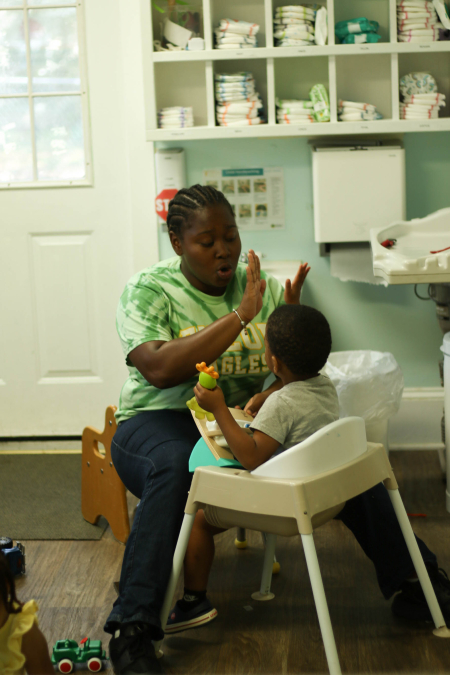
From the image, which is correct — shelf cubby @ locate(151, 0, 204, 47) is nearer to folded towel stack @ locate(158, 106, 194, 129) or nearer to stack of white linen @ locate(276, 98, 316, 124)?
folded towel stack @ locate(158, 106, 194, 129)

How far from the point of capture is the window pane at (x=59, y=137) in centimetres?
298

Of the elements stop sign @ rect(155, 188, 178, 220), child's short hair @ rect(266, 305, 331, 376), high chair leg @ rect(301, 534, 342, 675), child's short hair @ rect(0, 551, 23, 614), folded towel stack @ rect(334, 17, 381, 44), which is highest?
folded towel stack @ rect(334, 17, 381, 44)

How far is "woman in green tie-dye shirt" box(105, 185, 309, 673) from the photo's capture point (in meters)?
1.49

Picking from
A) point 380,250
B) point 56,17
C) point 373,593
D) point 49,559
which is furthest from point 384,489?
point 56,17

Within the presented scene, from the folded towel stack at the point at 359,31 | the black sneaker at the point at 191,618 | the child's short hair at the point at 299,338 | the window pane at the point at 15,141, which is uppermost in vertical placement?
the folded towel stack at the point at 359,31

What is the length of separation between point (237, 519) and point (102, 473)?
835mm

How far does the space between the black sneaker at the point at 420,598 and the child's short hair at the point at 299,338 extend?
0.56 meters

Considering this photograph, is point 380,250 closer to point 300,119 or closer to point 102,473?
point 300,119

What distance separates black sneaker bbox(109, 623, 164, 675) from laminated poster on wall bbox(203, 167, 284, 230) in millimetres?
1821

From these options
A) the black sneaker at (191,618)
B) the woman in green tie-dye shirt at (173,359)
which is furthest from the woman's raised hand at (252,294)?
the black sneaker at (191,618)

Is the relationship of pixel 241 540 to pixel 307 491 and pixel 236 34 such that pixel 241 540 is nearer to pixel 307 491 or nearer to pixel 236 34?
pixel 307 491

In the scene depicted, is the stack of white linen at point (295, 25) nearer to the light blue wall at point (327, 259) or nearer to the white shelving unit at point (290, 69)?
the white shelving unit at point (290, 69)

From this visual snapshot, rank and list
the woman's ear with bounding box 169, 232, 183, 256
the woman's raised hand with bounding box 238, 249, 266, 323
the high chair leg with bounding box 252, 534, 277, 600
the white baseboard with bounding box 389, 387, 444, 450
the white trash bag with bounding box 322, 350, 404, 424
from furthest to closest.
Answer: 1. the white baseboard with bounding box 389, 387, 444, 450
2. the white trash bag with bounding box 322, 350, 404, 424
3. the woman's ear with bounding box 169, 232, 183, 256
4. the high chair leg with bounding box 252, 534, 277, 600
5. the woman's raised hand with bounding box 238, 249, 266, 323

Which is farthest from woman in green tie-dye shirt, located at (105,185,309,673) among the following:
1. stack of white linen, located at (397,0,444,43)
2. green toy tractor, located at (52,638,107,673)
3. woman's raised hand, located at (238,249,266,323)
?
stack of white linen, located at (397,0,444,43)
